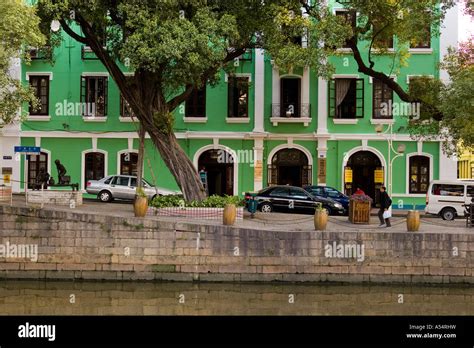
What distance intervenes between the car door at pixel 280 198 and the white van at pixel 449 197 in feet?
20.0

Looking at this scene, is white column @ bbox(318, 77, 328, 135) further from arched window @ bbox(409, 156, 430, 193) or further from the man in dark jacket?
the man in dark jacket

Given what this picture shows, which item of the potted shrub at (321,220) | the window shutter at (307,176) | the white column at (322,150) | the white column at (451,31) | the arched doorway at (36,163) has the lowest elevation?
the potted shrub at (321,220)

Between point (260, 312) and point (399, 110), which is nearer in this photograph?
point (260, 312)

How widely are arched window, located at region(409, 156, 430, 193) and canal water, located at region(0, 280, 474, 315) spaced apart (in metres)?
12.6

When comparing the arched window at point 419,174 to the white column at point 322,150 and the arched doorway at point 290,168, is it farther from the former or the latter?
the arched doorway at point 290,168

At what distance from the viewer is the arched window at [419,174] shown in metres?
31.0

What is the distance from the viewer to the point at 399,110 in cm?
3081

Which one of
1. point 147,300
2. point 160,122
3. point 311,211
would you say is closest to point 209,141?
point 311,211

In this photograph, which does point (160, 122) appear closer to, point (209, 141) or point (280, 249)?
point (280, 249)

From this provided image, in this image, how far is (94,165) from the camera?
31.6 metres

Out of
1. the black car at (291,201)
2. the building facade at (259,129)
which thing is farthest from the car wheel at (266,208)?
the building facade at (259,129)

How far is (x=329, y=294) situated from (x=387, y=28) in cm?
1192

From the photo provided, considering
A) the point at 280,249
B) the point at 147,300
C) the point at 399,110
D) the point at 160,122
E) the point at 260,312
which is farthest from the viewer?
the point at 399,110

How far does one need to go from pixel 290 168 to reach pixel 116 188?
864 centimetres
